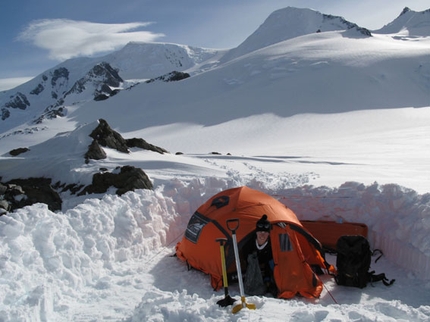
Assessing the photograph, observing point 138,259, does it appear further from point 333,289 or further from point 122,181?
point 333,289

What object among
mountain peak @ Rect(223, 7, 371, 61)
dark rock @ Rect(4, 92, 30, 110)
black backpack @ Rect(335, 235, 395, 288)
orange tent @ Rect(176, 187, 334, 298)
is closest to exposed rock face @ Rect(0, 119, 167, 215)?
orange tent @ Rect(176, 187, 334, 298)

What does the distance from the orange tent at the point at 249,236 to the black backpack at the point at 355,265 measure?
1.10 feet

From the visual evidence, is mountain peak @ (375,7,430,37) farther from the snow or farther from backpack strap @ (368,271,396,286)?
backpack strap @ (368,271,396,286)

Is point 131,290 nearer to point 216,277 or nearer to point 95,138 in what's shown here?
point 216,277

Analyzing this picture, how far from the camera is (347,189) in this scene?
740 centimetres

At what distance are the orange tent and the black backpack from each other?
336 millimetres

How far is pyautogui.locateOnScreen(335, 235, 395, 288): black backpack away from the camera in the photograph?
5387 millimetres

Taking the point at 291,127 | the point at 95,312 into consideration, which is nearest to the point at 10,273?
the point at 95,312

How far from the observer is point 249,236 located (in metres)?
5.54

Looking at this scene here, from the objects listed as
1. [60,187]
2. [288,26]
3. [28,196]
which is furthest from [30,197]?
[288,26]

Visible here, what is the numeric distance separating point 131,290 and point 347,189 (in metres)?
4.39

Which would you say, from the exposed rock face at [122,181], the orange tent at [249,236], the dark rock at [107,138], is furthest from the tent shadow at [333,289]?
the dark rock at [107,138]

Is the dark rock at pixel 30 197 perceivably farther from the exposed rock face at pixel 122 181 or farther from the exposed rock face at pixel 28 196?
the exposed rock face at pixel 122 181

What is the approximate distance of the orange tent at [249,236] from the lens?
518 cm
